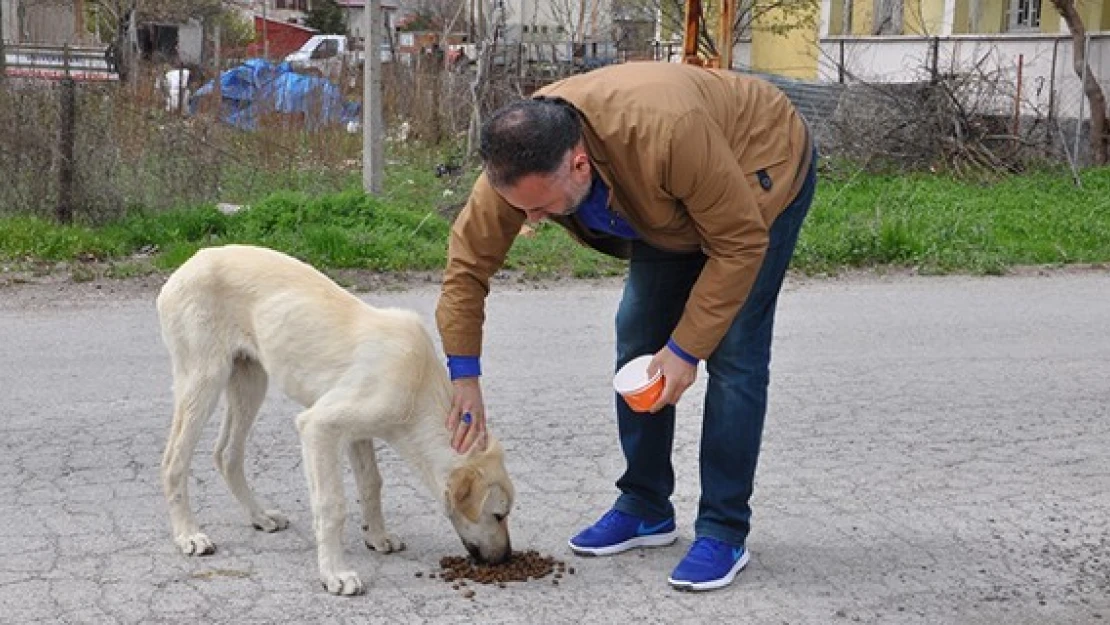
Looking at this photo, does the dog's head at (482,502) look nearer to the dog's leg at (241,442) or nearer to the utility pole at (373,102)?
the dog's leg at (241,442)

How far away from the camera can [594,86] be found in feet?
Result: 12.8

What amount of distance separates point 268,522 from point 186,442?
1.54 feet

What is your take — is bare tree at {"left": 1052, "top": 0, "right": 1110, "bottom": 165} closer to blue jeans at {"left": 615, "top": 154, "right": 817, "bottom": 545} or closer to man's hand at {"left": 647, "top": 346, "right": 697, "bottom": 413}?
blue jeans at {"left": 615, "top": 154, "right": 817, "bottom": 545}

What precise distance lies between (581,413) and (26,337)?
3.48 metres

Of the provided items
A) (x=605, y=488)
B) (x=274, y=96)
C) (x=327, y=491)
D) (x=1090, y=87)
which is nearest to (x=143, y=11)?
(x=274, y=96)

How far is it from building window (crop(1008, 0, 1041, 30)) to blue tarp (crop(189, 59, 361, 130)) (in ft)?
44.1

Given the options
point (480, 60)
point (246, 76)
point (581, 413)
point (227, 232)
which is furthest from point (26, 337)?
point (480, 60)

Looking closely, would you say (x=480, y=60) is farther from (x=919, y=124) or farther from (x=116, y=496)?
(x=116, y=496)

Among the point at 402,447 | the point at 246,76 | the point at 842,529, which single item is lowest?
the point at 842,529

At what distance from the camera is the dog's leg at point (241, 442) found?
4840 mm

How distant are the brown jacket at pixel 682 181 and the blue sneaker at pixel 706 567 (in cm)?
82

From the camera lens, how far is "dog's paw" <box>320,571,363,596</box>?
4.30 meters

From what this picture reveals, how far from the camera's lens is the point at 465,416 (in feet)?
14.0

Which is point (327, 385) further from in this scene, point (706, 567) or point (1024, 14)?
point (1024, 14)
